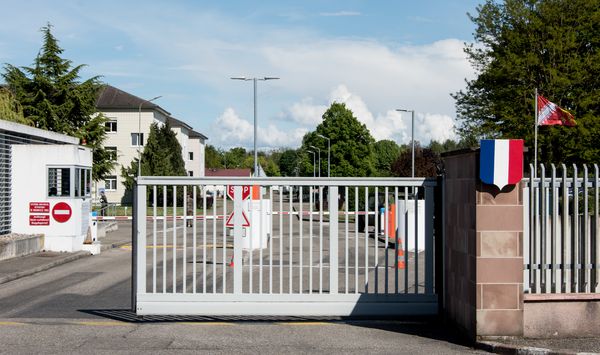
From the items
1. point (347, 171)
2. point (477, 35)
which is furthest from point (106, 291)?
point (347, 171)

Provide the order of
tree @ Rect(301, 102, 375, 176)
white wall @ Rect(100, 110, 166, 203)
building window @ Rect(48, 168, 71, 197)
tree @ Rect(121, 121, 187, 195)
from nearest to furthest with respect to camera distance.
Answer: building window @ Rect(48, 168, 71, 197) < tree @ Rect(121, 121, 187, 195) < tree @ Rect(301, 102, 375, 176) < white wall @ Rect(100, 110, 166, 203)

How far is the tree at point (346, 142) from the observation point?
74.7 meters

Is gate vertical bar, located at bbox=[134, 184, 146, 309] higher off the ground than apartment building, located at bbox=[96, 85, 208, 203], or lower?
lower

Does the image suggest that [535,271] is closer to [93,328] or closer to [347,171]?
[93,328]

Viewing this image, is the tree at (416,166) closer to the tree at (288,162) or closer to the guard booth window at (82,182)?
the guard booth window at (82,182)

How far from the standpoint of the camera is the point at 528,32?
130 feet

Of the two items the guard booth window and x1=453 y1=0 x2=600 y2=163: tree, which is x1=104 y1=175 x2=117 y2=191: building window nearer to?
x1=453 y1=0 x2=600 y2=163: tree

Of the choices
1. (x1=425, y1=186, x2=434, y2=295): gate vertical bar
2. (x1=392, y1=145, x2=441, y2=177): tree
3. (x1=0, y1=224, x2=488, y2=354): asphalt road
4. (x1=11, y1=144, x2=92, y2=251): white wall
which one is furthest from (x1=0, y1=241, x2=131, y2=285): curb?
(x1=392, y1=145, x2=441, y2=177): tree

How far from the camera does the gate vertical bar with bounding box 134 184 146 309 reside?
9.29 m

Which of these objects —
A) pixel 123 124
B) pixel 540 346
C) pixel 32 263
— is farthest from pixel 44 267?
pixel 123 124

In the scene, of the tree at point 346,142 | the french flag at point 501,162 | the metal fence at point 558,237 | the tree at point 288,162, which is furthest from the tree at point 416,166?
the tree at point 288,162

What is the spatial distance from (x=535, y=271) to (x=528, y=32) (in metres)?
34.3

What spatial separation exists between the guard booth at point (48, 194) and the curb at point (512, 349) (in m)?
15.4

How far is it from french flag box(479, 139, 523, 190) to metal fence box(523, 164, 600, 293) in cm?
41
